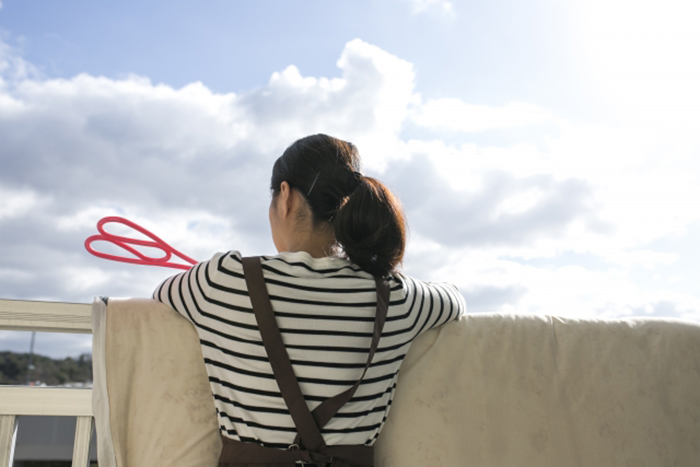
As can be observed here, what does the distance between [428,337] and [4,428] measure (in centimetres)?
85

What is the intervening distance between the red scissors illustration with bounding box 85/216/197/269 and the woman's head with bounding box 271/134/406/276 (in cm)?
27

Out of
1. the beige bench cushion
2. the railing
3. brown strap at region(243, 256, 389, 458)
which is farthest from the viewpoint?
the railing

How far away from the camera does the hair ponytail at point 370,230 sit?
85 centimetres

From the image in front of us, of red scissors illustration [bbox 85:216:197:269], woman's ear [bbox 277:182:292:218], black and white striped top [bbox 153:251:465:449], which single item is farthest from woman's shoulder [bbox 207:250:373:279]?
red scissors illustration [bbox 85:216:197:269]

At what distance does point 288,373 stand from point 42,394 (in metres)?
0.61

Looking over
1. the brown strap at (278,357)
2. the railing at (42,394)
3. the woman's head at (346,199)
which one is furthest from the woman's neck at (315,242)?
the railing at (42,394)

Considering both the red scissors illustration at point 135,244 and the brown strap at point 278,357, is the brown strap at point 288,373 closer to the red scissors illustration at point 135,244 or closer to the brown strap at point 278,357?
the brown strap at point 278,357

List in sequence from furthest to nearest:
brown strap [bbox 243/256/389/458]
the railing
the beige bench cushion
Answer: the railing, the beige bench cushion, brown strap [bbox 243/256/389/458]

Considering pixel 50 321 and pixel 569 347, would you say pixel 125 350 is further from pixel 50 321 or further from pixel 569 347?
pixel 569 347

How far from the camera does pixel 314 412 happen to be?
74cm

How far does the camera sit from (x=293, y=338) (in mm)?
762

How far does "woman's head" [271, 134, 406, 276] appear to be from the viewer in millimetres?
861

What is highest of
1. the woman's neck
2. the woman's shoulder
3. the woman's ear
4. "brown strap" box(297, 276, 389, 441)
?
the woman's ear

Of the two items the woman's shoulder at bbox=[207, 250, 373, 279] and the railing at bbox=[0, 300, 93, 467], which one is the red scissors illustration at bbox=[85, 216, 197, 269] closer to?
the railing at bbox=[0, 300, 93, 467]
